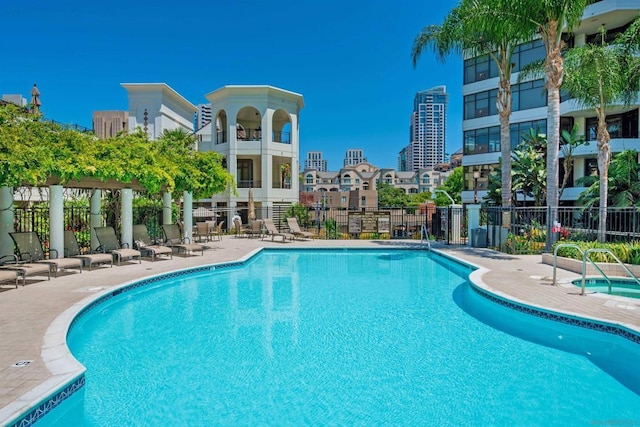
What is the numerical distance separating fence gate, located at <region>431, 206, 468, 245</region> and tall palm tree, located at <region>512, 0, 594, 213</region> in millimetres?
4882

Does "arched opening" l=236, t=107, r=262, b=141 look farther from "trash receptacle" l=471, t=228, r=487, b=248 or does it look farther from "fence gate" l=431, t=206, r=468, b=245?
"trash receptacle" l=471, t=228, r=487, b=248

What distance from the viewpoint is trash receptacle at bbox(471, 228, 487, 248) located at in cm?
1736

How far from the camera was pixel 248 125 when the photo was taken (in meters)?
36.6

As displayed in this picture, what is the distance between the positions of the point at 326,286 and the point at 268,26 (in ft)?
76.7

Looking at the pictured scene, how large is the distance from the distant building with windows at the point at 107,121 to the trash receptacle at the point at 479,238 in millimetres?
35571

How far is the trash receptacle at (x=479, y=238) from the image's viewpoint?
17359mm

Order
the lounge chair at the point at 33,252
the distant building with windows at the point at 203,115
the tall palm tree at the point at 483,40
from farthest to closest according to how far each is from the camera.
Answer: the distant building with windows at the point at 203,115
the tall palm tree at the point at 483,40
the lounge chair at the point at 33,252

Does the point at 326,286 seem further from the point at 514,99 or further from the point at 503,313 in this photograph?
the point at 514,99

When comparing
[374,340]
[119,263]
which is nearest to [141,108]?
[119,263]

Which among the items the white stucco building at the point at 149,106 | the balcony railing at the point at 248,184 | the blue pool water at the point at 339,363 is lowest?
the blue pool water at the point at 339,363

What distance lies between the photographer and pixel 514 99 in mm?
30000

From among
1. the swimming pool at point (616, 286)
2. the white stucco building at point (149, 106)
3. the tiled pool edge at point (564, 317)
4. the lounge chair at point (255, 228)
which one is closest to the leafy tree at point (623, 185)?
the swimming pool at point (616, 286)

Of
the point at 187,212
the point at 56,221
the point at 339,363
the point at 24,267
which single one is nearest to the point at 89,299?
the point at 24,267

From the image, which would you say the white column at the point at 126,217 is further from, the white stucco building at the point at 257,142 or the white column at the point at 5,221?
the white stucco building at the point at 257,142
